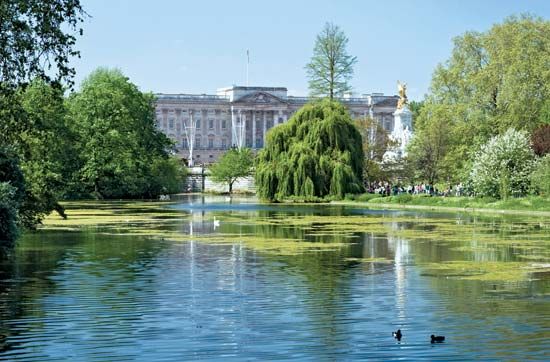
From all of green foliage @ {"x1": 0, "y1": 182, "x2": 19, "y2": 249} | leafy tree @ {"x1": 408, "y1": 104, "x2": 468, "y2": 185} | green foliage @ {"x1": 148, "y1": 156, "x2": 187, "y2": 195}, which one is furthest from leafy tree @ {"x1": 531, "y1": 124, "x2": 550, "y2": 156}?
green foliage @ {"x1": 0, "y1": 182, "x2": 19, "y2": 249}

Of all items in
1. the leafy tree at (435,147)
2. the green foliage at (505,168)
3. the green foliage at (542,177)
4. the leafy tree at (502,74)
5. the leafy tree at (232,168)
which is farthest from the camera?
the leafy tree at (232,168)

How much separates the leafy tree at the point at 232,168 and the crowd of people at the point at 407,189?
39.8 meters

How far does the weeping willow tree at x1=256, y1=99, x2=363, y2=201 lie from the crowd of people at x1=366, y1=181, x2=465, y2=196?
317 inches

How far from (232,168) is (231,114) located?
67.0m

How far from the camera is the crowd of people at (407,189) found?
77631mm

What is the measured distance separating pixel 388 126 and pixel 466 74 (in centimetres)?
10842

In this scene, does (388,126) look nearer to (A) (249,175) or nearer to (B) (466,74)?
(A) (249,175)

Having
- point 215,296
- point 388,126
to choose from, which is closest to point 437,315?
point 215,296

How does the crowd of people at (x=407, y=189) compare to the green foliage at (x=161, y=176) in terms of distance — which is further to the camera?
the green foliage at (x=161, y=176)

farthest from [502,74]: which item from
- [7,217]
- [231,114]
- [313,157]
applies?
[231,114]

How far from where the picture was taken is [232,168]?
125 meters

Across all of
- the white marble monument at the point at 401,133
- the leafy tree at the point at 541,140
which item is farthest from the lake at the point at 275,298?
the white marble monument at the point at 401,133

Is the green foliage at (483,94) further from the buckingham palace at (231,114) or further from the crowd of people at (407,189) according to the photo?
the buckingham palace at (231,114)

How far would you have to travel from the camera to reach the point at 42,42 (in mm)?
19969
